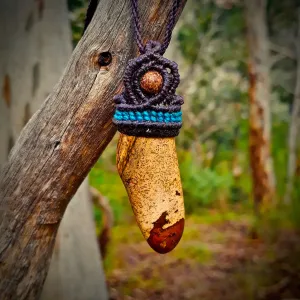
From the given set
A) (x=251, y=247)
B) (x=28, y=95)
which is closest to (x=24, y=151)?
(x=28, y=95)

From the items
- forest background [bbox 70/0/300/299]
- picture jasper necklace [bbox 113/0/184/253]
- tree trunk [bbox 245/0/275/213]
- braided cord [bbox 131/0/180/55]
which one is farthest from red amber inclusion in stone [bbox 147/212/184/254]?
tree trunk [bbox 245/0/275/213]

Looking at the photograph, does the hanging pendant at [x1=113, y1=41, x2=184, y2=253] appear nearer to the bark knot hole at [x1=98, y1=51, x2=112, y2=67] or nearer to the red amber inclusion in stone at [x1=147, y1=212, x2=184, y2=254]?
the red amber inclusion in stone at [x1=147, y1=212, x2=184, y2=254]

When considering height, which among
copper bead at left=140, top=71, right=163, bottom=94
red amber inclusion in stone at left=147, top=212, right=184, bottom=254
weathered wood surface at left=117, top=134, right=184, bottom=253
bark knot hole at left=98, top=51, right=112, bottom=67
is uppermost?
bark knot hole at left=98, top=51, right=112, bottom=67

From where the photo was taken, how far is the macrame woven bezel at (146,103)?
1.06 metres

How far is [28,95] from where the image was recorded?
265 centimetres

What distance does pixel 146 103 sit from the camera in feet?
3.48

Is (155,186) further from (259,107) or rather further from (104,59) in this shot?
(259,107)

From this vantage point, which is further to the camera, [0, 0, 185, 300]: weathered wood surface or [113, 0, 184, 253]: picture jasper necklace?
[0, 0, 185, 300]: weathered wood surface

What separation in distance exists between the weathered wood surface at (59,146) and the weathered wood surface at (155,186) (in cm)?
17

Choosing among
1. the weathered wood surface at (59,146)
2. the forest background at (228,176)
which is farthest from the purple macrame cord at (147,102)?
the forest background at (228,176)

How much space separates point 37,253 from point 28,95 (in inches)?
57.3

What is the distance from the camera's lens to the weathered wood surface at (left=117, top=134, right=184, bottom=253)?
109 cm

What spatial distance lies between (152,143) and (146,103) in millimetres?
98

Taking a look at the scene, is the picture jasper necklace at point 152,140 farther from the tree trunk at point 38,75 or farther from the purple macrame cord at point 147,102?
the tree trunk at point 38,75
